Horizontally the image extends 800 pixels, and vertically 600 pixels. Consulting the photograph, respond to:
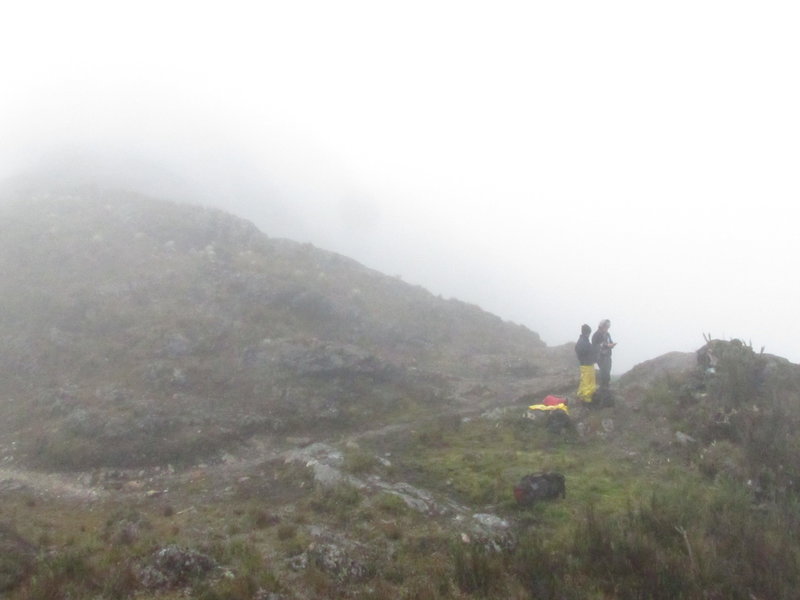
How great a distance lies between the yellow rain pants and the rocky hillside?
4.02 metres

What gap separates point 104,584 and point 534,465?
946 cm

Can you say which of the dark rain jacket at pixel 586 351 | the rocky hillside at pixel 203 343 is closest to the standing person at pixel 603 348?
the dark rain jacket at pixel 586 351

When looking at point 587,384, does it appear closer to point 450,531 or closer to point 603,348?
point 603,348

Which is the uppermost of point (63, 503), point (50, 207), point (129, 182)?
point (129, 182)

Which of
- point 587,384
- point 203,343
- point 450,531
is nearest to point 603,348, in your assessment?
point 587,384

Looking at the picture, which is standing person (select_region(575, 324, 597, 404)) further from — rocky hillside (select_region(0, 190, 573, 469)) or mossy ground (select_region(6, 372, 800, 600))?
rocky hillside (select_region(0, 190, 573, 469))

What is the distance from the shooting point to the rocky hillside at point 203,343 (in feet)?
59.8

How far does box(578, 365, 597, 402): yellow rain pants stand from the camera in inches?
693

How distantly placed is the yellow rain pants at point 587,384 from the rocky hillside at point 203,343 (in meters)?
4.02

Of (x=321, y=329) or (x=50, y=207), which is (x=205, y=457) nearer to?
(x=321, y=329)

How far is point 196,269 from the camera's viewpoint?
32688mm

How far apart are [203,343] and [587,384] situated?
52.6 ft

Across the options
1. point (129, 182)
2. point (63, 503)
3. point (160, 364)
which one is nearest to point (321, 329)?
point (160, 364)

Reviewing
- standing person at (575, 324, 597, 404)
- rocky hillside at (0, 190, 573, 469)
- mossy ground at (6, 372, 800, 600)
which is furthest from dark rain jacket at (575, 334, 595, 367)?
rocky hillside at (0, 190, 573, 469)
